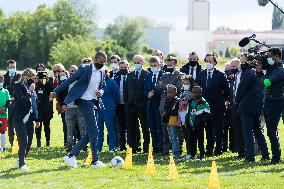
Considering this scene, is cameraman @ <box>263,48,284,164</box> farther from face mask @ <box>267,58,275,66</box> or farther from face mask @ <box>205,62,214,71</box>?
face mask @ <box>205,62,214,71</box>

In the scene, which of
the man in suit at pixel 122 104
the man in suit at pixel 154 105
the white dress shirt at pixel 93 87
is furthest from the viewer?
the man in suit at pixel 122 104

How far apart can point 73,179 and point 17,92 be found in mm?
2259

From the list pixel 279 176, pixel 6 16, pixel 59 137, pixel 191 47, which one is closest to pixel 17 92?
pixel 279 176

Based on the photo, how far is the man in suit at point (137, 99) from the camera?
1747cm

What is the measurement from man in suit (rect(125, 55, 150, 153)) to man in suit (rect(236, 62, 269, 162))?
121 inches

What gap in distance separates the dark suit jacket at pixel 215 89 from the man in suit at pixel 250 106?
60.2 inches

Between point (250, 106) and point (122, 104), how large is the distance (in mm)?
4329

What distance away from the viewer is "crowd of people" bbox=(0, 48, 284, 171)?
1442cm

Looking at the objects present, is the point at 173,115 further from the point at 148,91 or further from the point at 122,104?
the point at 122,104

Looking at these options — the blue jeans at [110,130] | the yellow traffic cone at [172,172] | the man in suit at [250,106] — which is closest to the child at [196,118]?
the man in suit at [250,106]

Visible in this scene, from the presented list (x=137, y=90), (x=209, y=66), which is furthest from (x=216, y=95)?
(x=137, y=90)

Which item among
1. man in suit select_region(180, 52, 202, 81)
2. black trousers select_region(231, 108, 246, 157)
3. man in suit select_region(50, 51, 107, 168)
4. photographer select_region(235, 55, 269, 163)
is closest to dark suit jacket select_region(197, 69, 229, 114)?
black trousers select_region(231, 108, 246, 157)

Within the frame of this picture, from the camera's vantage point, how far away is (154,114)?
Result: 17375 millimetres

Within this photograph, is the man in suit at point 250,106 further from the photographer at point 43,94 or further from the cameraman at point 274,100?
the photographer at point 43,94
